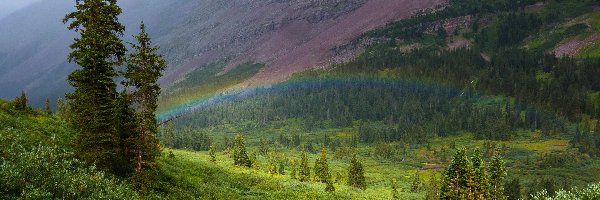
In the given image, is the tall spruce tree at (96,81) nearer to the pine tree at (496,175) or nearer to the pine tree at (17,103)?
the pine tree at (17,103)

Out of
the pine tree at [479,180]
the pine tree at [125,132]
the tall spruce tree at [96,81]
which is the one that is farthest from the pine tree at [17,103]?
the pine tree at [479,180]

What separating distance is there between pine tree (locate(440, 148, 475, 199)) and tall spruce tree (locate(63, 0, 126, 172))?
58206 millimetres

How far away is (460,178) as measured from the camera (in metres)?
79.6

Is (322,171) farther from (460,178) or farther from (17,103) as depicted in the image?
(17,103)

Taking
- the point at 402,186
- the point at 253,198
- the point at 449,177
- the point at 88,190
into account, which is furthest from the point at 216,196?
the point at 402,186

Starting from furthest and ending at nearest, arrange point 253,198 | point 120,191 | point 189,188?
point 253,198
point 189,188
point 120,191

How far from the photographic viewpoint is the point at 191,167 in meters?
61.8

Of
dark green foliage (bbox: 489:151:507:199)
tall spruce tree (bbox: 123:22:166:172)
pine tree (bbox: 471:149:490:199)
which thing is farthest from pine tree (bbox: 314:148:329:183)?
tall spruce tree (bbox: 123:22:166:172)

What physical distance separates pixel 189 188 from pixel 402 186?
443 ft

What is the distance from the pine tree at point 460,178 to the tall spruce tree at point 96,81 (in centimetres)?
5821

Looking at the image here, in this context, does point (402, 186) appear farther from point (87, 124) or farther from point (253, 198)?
point (87, 124)

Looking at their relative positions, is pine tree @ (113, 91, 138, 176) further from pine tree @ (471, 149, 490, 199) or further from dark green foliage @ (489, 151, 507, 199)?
dark green foliage @ (489, 151, 507, 199)

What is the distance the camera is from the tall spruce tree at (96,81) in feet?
124

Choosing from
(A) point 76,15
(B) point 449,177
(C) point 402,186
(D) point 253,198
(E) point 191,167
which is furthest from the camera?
(C) point 402,186
